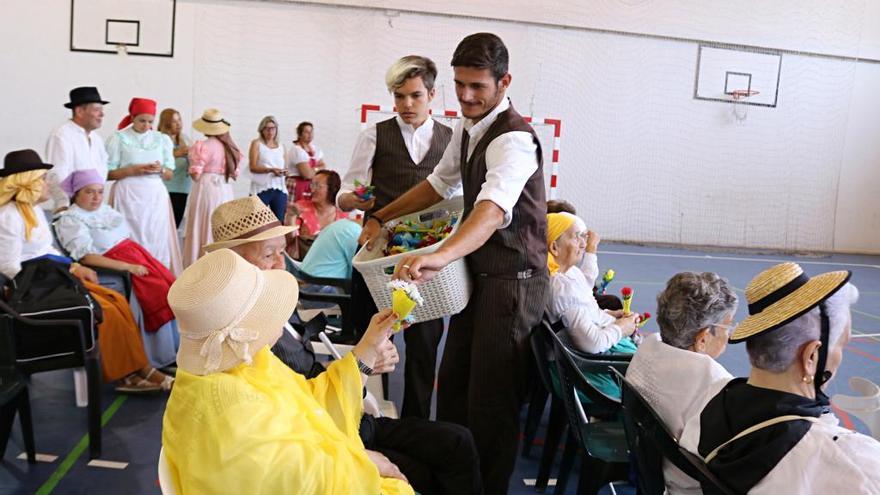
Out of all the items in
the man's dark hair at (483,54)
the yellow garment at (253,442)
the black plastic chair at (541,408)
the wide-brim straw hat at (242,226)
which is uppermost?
the man's dark hair at (483,54)

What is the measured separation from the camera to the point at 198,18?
33.4 feet

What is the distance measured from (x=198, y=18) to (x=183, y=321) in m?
9.81

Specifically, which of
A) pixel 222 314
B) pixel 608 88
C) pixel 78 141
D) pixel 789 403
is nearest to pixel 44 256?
pixel 78 141

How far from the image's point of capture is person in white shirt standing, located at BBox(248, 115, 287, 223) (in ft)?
26.6

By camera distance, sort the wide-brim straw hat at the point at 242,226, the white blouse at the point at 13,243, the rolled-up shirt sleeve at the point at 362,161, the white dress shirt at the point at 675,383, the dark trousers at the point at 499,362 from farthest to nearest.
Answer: the rolled-up shirt sleeve at the point at 362,161 → the white blouse at the point at 13,243 → the dark trousers at the point at 499,362 → the wide-brim straw hat at the point at 242,226 → the white dress shirt at the point at 675,383

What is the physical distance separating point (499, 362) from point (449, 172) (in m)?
0.77

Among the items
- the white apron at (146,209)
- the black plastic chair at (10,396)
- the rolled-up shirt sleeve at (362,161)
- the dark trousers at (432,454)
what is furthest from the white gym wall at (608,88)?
the dark trousers at (432,454)

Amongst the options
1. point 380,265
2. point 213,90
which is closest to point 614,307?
point 380,265

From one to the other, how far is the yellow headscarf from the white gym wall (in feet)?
23.3

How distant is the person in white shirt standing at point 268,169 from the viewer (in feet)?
26.6

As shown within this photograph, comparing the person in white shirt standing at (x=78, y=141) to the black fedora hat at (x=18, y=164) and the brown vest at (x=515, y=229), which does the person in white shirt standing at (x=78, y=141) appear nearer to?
the black fedora hat at (x=18, y=164)

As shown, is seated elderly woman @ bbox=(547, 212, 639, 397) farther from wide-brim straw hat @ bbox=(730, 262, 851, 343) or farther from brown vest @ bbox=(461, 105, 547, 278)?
wide-brim straw hat @ bbox=(730, 262, 851, 343)

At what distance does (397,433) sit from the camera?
2217 mm

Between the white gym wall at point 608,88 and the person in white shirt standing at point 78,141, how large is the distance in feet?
17.9
